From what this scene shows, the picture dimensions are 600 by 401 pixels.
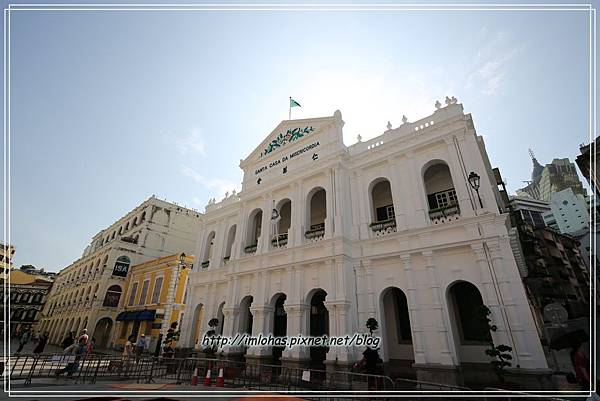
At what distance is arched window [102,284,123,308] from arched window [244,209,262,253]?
2421 cm

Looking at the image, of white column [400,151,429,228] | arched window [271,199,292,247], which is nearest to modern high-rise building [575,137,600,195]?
white column [400,151,429,228]

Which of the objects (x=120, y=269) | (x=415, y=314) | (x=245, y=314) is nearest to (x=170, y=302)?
(x=245, y=314)

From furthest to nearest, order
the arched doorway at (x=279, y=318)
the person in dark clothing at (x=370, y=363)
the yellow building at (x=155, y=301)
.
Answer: the yellow building at (x=155, y=301)
the arched doorway at (x=279, y=318)
the person in dark clothing at (x=370, y=363)

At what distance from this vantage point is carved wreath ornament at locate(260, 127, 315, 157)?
63.2ft

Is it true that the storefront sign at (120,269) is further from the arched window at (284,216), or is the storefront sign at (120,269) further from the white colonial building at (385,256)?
the arched window at (284,216)

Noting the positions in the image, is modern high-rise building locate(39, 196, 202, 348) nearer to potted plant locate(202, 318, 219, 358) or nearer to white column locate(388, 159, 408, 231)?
potted plant locate(202, 318, 219, 358)

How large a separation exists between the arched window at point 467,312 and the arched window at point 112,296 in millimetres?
36353

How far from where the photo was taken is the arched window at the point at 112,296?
32.3 meters

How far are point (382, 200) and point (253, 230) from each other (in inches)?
377

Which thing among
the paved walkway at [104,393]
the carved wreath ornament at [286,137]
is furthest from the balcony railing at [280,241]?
the paved walkway at [104,393]

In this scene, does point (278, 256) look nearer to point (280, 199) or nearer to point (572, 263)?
point (280, 199)

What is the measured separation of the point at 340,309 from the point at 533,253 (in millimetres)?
16447

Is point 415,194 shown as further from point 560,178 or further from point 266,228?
point 560,178

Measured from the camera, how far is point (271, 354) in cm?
1460
